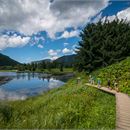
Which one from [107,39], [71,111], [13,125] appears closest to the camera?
[13,125]

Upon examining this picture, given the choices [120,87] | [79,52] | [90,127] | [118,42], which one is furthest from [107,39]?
[90,127]

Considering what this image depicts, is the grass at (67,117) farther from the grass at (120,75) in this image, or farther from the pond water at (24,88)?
the pond water at (24,88)

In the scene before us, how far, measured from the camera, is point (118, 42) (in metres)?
45.8

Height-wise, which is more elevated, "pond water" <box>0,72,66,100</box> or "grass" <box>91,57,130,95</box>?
"grass" <box>91,57,130,95</box>

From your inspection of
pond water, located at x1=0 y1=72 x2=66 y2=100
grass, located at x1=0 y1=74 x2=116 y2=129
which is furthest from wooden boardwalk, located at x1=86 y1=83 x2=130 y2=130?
pond water, located at x1=0 y1=72 x2=66 y2=100

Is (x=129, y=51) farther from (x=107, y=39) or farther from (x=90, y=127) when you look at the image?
(x=90, y=127)

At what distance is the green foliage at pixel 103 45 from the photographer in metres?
44.7

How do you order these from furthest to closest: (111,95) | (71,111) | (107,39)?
(107,39), (111,95), (71,111)

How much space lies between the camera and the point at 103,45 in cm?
4538

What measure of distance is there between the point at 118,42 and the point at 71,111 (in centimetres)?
3093

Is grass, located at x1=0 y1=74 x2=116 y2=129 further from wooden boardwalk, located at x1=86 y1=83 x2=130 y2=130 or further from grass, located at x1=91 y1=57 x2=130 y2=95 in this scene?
grass, located at x1=91 y1=57 x2=130 y2=95

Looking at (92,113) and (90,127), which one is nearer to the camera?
(90,127)

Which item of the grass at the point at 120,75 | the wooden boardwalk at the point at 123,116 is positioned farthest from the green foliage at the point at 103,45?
the wooden boardwalk at the point at 123,116

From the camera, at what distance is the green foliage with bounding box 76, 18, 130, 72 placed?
44656 millimetres
